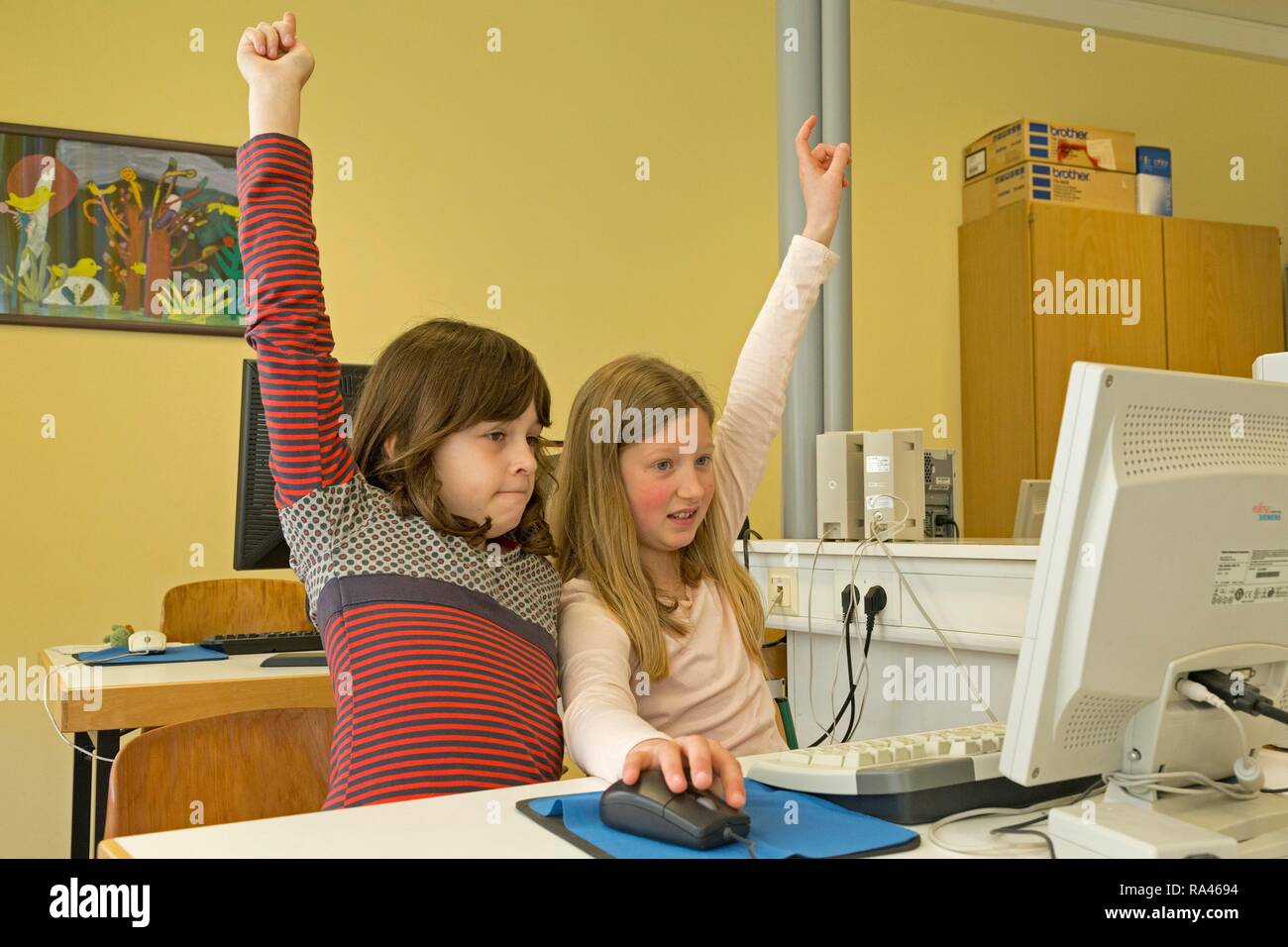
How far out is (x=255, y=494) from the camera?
2.01m

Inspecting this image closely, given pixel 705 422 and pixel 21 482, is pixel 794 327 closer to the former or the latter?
pixel 705 422

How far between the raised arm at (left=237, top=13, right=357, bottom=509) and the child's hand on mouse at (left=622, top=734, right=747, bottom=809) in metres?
0.55

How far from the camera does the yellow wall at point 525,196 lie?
316cm

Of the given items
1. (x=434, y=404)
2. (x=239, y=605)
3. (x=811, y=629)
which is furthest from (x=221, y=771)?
(x=239, y=605)

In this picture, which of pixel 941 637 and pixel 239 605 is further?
pixel 239 605

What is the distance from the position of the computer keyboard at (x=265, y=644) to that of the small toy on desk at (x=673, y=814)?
1506 millimetres

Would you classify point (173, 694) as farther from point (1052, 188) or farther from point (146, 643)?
point (1052, 188)

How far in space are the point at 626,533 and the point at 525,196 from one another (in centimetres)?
252

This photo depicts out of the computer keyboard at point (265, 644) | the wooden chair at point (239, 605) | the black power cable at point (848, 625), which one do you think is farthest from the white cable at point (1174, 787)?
the wooden chair at point (239, 605)

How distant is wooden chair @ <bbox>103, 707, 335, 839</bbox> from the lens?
122 centimetres

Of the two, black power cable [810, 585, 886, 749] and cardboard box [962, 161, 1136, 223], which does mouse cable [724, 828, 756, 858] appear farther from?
cardboard box [962, 161, 1136, 223]

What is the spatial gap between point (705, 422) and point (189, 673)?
3.33 feet

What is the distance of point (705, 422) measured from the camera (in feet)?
5.04

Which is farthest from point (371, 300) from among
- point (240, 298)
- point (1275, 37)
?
point (1275, 37)
